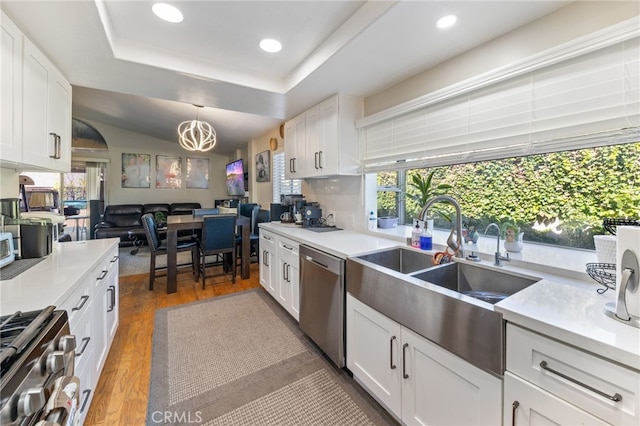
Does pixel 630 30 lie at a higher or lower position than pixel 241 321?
higher

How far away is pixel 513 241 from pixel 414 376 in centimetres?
100

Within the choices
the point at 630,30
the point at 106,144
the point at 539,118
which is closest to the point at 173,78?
the point at 539,118

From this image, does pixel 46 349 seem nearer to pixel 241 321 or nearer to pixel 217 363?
pixel 217 363

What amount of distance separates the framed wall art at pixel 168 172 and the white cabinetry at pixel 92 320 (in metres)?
6.04

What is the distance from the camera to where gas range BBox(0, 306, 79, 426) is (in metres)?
0.69

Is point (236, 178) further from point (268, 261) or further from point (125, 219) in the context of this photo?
point (268, 261)

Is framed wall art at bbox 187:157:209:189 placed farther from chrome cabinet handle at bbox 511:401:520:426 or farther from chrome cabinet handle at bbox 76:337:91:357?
chrome cabinet handle at bbox 511:401:520:426

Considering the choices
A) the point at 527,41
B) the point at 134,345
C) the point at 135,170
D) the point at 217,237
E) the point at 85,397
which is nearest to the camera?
the point at 85,397

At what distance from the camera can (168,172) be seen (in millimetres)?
7504

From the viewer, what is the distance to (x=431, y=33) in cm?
162

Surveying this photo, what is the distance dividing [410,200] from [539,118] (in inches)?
49.8

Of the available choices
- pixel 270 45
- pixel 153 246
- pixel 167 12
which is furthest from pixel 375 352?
pixel 153 246

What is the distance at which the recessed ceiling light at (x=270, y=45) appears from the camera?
1970 mm

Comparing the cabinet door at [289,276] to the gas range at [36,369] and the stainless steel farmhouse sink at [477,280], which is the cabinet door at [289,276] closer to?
Result: the stainless steel farmhouse sink at [477,280]
